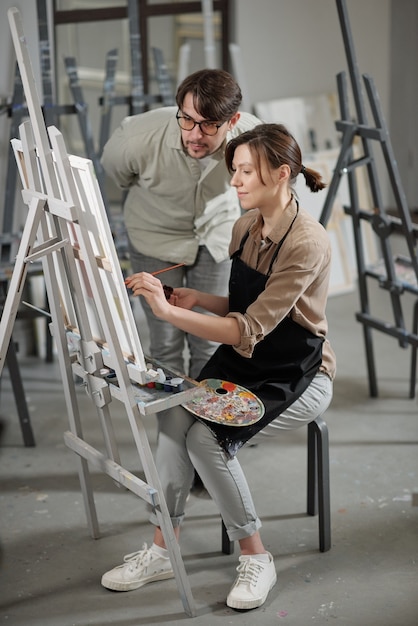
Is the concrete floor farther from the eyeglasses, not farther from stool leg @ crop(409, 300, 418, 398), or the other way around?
the eyeglasses

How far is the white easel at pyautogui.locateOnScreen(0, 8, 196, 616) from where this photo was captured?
7.12ft

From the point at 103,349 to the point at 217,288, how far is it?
761 millimetres

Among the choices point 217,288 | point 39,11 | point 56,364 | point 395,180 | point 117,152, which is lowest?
point 56,364

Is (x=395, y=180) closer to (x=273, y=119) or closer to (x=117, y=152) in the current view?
(x=117, y=152)

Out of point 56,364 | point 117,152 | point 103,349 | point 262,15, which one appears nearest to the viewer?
point 103,349

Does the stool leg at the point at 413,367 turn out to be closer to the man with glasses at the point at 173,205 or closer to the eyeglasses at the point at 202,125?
the man with glasses at the point at 173,205

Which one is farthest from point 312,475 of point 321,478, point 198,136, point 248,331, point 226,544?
point 198,136

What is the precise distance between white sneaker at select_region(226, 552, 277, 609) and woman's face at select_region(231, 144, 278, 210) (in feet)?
3.26

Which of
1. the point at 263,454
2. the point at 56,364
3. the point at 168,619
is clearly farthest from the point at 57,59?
the point at 168,619

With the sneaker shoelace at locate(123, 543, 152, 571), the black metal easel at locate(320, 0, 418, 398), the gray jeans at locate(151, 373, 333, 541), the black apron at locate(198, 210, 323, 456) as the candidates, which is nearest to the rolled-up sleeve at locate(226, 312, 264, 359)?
the black apron at locate(198, 210, 323, 456)

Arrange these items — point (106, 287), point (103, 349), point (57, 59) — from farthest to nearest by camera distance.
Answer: point (57, 59) < point (103, 349) < point (106, 287)

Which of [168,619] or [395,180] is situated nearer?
[168,619]

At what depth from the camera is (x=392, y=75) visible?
6102 millimetres

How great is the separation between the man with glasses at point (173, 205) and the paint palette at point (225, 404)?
63 cm
